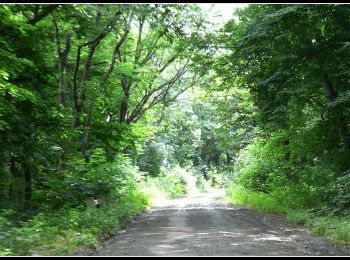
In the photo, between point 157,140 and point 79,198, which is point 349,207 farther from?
point 157,140

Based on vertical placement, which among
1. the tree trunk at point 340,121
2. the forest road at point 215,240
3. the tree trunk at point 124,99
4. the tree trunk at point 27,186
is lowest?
the forest road at point 215,240

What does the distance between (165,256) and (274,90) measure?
29.2 ft

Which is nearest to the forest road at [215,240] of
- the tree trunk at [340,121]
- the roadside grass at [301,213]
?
the roadside grass at [301,213]

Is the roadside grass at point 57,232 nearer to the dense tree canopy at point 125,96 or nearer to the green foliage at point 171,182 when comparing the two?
the dense tree canopy at point 125,96

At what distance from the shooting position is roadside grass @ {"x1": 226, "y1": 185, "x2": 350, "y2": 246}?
10.6m

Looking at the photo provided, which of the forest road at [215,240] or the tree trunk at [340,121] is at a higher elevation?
the tree trunk at [340,121]

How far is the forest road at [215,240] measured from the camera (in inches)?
357

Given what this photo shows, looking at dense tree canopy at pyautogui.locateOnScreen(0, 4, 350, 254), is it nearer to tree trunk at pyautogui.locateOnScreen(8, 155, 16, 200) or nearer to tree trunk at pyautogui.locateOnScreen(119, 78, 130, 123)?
tree trunk at pyautogui.locateOnScreen(8, 155, 16, 200)

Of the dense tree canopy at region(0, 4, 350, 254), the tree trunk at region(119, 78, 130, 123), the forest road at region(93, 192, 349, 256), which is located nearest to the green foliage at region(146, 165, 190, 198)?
the tree trunk at region(119, 78, 130, 123)

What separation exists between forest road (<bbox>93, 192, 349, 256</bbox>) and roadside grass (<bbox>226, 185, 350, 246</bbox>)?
40cm

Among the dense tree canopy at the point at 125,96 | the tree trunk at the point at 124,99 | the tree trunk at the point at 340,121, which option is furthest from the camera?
the tree trunk at the point at 124,99

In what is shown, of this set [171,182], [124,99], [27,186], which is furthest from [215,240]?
[171,182]

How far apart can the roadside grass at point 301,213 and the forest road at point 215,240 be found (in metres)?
0.40

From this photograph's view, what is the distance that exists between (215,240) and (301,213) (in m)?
5.46
